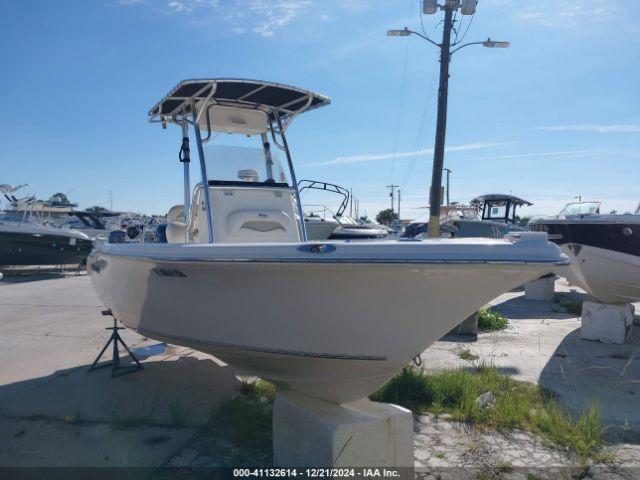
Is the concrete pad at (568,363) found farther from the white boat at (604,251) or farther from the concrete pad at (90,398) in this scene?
the concrete pad at (90,398)

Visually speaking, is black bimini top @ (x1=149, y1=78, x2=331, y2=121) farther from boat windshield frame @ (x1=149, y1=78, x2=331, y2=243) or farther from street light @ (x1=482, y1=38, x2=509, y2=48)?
street light @ (x1=482, y1=38, x2=509, y2=48)

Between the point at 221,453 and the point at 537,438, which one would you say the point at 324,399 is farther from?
the point at 537,438

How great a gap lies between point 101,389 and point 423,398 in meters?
2.89

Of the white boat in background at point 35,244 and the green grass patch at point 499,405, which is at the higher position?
the white boat in background at point 35,244

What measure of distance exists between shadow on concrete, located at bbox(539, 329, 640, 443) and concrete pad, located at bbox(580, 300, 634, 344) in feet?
0.42

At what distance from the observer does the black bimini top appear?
453 centimetres

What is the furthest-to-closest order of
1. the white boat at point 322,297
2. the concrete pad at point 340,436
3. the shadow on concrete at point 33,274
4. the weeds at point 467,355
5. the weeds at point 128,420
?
1. the shadow on concrete at point 33,274
2. the weeds at point 467,355
3. the weeds at point 128,420
4. the concrete pad at point 340,436
5. the white boat at point 322,297

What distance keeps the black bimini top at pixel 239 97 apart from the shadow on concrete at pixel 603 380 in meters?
3.61

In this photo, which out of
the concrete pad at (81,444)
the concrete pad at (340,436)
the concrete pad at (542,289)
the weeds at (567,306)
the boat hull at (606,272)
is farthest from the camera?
the concrete pad at (542,289)

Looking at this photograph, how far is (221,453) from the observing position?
330cm

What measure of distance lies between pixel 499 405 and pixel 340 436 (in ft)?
5.45

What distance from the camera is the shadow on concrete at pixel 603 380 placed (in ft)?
12.4

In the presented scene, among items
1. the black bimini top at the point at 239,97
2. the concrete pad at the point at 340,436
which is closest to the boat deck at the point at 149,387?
the concrete pad at the point at 340,436

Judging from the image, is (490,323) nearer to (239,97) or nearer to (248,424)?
(248,424)
